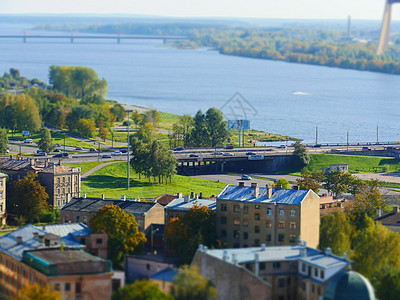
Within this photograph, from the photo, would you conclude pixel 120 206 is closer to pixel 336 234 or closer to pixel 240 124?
pixel 336 234

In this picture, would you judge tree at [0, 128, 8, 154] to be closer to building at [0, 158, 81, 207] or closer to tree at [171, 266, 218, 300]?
building at [0, 158, 81, 207]

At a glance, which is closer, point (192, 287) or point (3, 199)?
point (192, 287)

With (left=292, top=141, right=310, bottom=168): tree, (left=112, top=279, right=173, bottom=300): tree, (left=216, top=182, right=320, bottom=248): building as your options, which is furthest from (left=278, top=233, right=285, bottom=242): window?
(left=292, top=141, right=310, bottom=168): tree

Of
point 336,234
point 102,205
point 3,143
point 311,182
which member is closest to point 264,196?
point 336,234

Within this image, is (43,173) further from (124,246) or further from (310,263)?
(310,263)

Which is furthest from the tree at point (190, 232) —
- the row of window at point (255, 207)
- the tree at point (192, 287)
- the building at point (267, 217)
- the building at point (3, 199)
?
the building at point (3, 199)

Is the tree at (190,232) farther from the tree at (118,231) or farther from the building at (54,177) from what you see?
the building at (54,177)

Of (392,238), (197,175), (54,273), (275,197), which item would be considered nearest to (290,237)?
(275,197)
